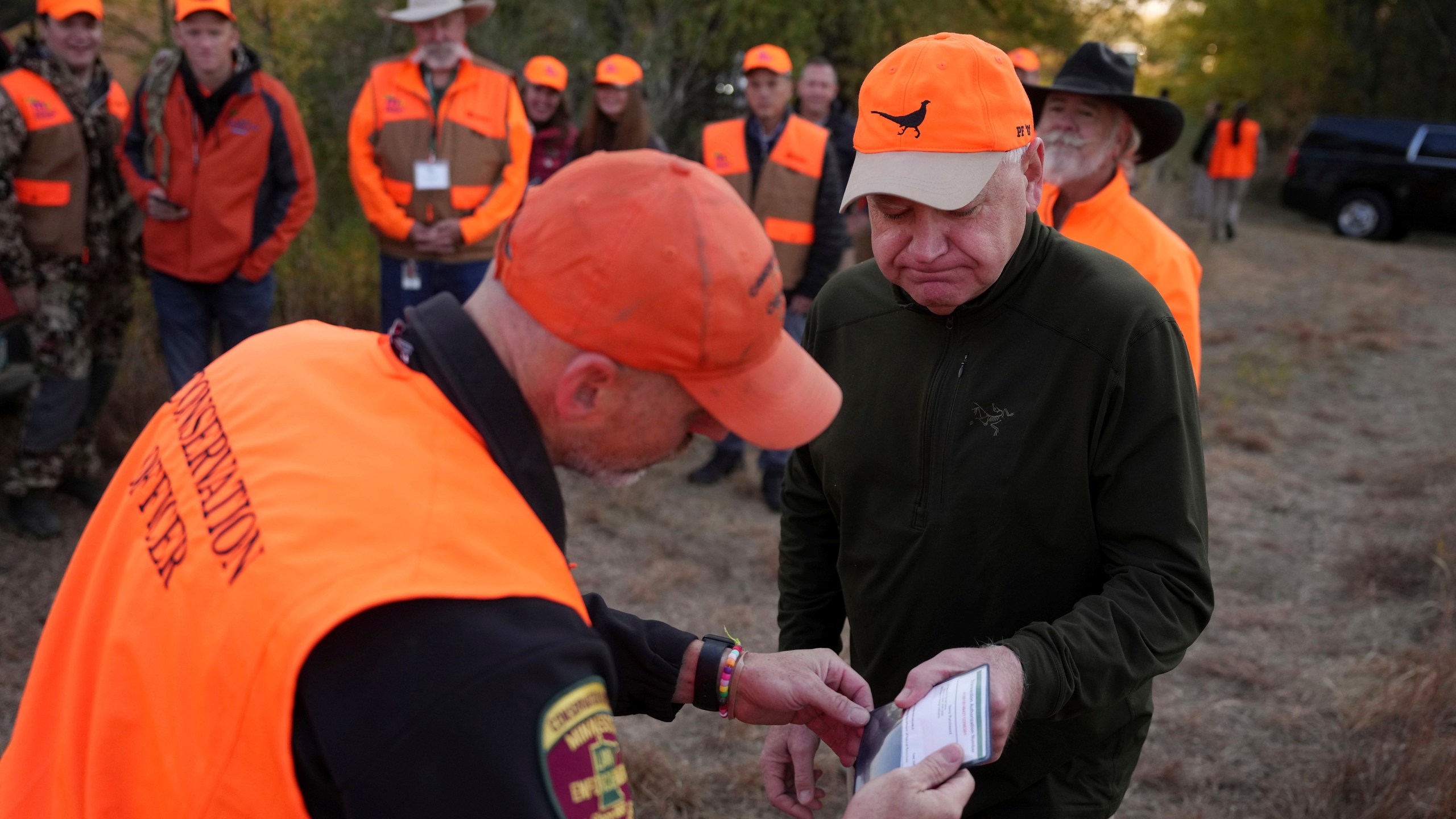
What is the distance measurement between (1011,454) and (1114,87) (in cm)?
198

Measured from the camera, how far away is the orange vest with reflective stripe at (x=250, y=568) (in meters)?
1.21

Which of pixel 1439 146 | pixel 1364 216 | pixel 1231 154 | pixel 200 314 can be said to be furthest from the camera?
pixel 1364 216

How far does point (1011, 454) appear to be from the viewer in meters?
2.01

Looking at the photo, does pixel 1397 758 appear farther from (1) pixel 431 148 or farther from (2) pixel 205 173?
(2) pixel 205 173

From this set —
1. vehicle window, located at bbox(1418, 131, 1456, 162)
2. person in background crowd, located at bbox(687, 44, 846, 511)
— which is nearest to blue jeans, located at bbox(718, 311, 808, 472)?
person in background crowd, located at bbox(687, 44, 846, 511)

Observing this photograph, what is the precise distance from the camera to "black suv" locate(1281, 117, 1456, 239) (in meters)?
17.4

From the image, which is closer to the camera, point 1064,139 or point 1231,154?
point 1064,139

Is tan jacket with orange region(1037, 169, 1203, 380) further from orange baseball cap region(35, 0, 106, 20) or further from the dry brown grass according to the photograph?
orange baseball cap region(35, 0, 106, 20)

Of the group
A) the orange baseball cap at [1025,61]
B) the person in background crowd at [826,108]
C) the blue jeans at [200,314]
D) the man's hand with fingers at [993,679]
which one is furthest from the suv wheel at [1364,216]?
the man's hand with fingers at [993,679]

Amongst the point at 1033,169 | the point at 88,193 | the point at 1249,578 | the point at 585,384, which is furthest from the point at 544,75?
the point at 585,384

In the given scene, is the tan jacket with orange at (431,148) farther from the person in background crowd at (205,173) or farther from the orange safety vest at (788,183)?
the orange safety vest at (788,183)

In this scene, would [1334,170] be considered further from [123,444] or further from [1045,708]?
[1045,708]

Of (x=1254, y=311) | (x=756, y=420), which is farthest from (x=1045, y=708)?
(x=1254, y=311)

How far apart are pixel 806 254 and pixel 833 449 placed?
4.10m
